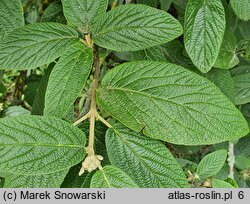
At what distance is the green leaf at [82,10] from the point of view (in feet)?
2.58

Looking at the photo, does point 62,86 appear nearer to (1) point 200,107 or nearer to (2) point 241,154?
(1) point 200,107

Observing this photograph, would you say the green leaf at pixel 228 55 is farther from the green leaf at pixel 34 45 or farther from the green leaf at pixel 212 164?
the green leaf at pixel 34 45

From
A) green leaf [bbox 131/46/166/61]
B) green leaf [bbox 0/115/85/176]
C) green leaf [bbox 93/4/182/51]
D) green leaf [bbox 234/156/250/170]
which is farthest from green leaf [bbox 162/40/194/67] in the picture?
green leaf [bbox 234/156/250/170]

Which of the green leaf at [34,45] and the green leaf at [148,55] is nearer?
the green leaf at [34,45]

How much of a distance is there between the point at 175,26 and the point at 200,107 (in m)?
0.14

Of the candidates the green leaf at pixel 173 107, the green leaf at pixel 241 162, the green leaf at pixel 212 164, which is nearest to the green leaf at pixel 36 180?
the green leaf at pixel 173 107

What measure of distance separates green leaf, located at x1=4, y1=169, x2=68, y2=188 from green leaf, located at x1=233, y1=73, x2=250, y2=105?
527mm

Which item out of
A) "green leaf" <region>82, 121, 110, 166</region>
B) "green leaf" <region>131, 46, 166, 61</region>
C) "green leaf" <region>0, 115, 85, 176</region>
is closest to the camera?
"green leaf" <region>0, 115, 85, 176</region>

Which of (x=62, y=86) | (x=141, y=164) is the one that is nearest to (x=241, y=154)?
(x=141, y=164)

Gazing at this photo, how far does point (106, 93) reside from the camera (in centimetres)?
77

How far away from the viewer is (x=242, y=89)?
112 centimetres

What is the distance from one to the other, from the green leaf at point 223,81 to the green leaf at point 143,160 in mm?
275

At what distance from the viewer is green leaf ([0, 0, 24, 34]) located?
0.82 m

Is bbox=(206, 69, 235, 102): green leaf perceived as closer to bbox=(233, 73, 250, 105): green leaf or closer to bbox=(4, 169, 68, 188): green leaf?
bbox=(233, 73, 250, 105): green leaf
